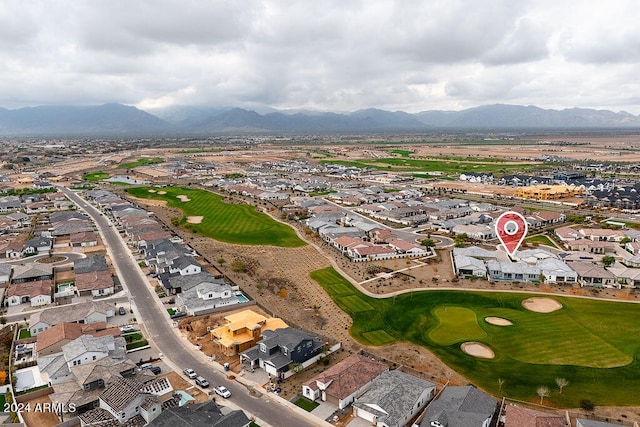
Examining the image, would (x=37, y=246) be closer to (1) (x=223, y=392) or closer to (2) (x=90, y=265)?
(2) (x=90, y=265)

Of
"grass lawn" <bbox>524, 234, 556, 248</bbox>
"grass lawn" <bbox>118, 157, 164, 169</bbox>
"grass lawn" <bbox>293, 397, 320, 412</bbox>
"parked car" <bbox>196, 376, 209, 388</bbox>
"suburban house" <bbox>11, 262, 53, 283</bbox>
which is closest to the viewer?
"grass lawn" <bbox>293, 397, 320, 412</bbox>

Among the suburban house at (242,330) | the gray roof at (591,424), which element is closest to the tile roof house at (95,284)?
the suburban house at (242,330)

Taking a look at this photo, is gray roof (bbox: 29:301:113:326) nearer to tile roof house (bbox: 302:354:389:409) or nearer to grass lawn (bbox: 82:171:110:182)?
tile roof house (bbox: 302:354:389:409)

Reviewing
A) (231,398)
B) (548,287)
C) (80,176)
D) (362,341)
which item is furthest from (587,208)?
(80,176)

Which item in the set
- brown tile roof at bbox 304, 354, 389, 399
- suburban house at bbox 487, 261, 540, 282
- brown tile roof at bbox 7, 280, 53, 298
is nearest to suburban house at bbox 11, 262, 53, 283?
brown tile roof at bbox 7, 280, 53, 298

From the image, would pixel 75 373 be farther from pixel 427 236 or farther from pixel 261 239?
pixel 427 236

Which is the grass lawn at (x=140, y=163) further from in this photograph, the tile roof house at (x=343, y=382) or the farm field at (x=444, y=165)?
the tile roof house at (x=343, y=382)
